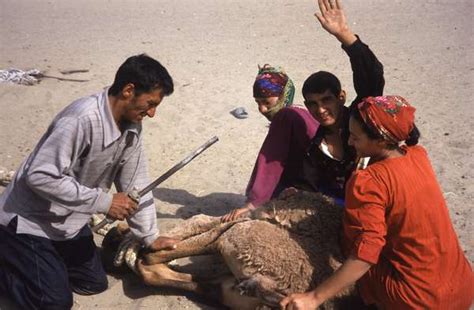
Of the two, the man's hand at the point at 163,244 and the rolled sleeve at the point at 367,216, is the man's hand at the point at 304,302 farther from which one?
the man's hand at the point at 163,244

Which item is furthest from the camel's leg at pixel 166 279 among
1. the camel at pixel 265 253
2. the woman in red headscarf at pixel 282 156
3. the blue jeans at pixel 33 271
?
the woman in red headscarf at pixel 282 156

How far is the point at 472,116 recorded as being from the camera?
21.4 feet

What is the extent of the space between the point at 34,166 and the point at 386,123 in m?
1.80

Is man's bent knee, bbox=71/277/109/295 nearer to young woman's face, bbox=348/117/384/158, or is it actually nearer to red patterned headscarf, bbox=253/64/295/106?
red patterned headscarf, bbox=253/64/295/106

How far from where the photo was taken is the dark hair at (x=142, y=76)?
2920 mm

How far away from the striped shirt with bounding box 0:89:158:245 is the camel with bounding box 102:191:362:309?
0.24 metres

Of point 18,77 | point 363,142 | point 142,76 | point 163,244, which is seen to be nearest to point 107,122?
point 142,76

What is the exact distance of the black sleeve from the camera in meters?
3.24

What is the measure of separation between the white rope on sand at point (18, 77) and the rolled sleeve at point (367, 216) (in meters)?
5.52

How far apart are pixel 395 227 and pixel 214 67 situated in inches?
227

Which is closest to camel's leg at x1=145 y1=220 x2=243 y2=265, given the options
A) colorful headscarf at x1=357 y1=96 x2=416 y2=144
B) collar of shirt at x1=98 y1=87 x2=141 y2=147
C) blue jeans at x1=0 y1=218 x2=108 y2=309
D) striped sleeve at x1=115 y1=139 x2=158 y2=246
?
striped sleeve at x1=115 y1=139 x2=158 y2=246

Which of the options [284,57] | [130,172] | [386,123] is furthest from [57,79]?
[386,123]

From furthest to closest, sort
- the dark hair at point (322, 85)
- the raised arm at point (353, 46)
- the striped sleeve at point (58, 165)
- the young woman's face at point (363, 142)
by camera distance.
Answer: the dark hair at point (322, 85)
the raised arm at point (353, 46)
the striped sleeve at point (58, 165)
the young woman's face at point (363, 142)

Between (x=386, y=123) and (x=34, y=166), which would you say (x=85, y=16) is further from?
(x=386, y=123)
